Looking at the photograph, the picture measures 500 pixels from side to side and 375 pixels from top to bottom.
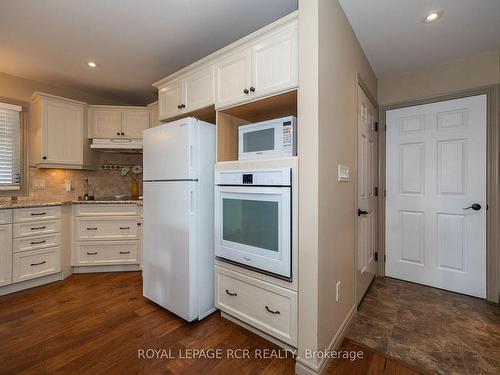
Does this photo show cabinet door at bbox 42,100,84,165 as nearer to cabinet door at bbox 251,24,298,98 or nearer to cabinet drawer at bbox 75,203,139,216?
cabinet drawer at bbox 75,203,139,216

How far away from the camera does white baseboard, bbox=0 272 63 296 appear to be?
2488mm

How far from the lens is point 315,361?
1.38 m

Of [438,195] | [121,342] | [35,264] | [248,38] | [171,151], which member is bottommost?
[121,342]

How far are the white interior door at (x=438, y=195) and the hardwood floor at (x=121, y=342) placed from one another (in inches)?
60.7

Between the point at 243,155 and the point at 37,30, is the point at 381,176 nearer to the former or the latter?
the point at 243,155

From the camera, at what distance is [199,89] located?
6.84ft

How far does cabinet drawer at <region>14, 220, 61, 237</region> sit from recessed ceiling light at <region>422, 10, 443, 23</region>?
413 cm

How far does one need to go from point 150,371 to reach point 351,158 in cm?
203

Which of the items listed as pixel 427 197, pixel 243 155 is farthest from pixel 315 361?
pixel 427 197

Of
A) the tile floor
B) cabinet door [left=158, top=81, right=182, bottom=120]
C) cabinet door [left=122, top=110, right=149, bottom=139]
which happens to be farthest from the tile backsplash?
the tile floor

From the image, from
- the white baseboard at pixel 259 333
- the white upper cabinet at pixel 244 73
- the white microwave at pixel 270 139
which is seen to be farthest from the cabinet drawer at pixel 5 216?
the white microwave at pixel 270 139

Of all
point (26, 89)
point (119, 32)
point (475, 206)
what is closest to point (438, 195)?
point (475, 206)

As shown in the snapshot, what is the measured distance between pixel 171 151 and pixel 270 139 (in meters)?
0.87

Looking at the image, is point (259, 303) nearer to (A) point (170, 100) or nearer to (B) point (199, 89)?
(B) point (199, 89)
